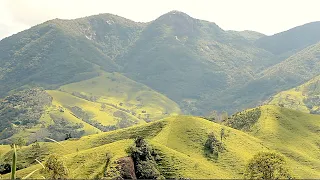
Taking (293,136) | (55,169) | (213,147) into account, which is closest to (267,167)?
(213,147)

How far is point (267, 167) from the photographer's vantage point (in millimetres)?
96625

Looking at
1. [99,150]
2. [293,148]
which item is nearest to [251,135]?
[293,148]

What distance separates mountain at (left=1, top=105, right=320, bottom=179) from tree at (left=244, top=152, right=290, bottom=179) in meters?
20.7

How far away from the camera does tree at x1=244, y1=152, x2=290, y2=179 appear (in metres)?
96.6

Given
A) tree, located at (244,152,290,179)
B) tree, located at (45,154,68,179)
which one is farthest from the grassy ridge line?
tree, located at (45,154,68,179)

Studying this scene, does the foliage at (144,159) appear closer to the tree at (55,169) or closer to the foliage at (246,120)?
the tree at (55,169)

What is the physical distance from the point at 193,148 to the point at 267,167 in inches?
1777

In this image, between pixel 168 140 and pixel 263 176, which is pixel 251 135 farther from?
pixel 263 176

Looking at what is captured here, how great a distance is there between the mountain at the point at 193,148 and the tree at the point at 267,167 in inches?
813

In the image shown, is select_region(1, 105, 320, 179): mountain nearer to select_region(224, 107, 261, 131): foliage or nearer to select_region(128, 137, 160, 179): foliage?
select_region(224, 107, 261, 131): foliage

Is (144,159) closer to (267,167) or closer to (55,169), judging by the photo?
(55,169)

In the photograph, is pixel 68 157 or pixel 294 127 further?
pixel 294 127

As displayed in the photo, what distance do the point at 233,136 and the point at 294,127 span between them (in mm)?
45532

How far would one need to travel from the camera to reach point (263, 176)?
97.3 m
